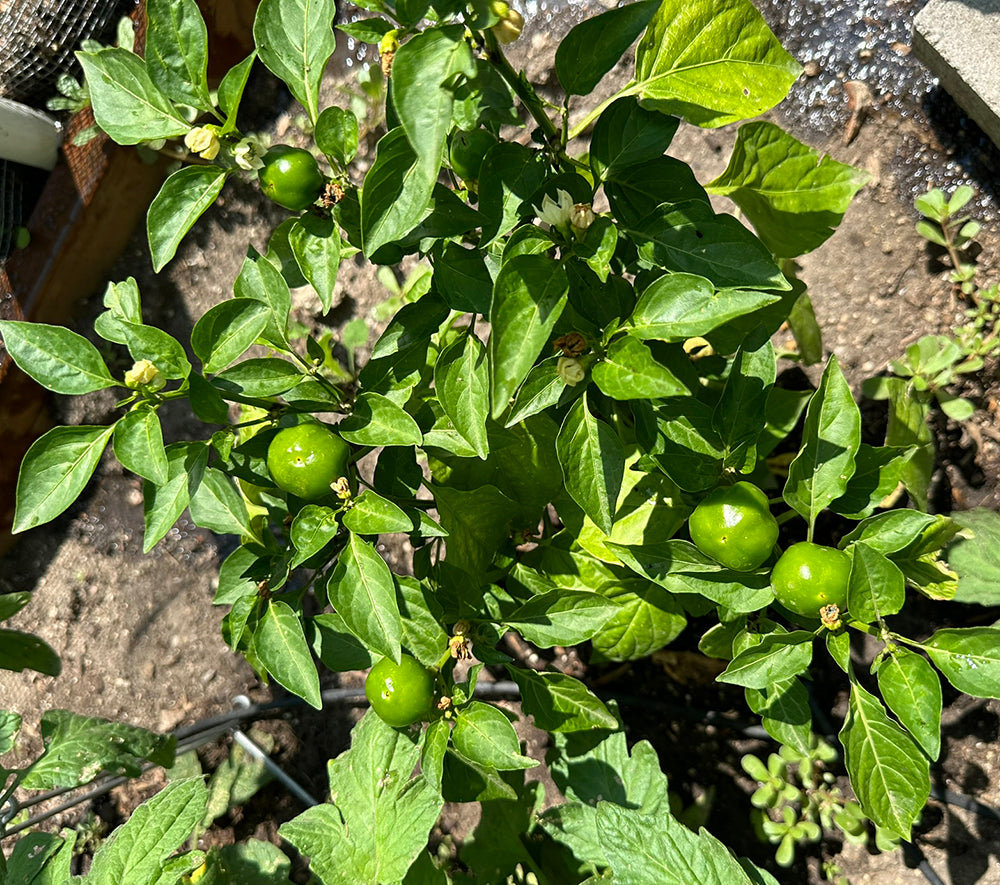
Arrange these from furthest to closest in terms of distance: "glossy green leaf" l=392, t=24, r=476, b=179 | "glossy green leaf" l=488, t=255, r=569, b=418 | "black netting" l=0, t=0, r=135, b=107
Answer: "black netting" l=0, t=0, r=135, b=107 → "glossy green leaf" l=488, t=255, r=569, b=418 → "glossy green leaf" l=392, t=24, r=476, b=179

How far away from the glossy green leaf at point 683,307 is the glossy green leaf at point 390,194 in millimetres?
318

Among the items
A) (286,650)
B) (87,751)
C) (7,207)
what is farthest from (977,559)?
(7,207)

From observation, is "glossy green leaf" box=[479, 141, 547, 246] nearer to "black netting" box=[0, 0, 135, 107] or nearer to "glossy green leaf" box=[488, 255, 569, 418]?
"glossy green leaf" box=[488, 255, 569, 418]

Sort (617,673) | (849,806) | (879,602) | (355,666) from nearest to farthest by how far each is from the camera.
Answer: (879,602)
(355,666)
(849,806)
(617,673)

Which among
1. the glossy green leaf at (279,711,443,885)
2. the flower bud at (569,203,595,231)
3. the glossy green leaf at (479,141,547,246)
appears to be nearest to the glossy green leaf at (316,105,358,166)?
the glossy green leaf at (479,141,547,246)

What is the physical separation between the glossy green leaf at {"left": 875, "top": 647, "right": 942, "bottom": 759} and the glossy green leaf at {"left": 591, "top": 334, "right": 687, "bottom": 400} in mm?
567

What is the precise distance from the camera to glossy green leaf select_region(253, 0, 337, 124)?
4.01 feet

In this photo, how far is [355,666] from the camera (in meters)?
1.57

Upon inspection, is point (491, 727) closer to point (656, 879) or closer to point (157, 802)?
point (656, 879)

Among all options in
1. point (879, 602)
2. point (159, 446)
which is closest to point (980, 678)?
point (879, 602)

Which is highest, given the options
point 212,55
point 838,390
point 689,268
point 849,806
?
point 212,55

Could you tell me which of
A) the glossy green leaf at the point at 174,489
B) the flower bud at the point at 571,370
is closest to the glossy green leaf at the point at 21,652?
the glossy green leaf at the point at 174,489

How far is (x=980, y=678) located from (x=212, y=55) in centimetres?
289

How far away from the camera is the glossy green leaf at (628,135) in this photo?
1191mm
